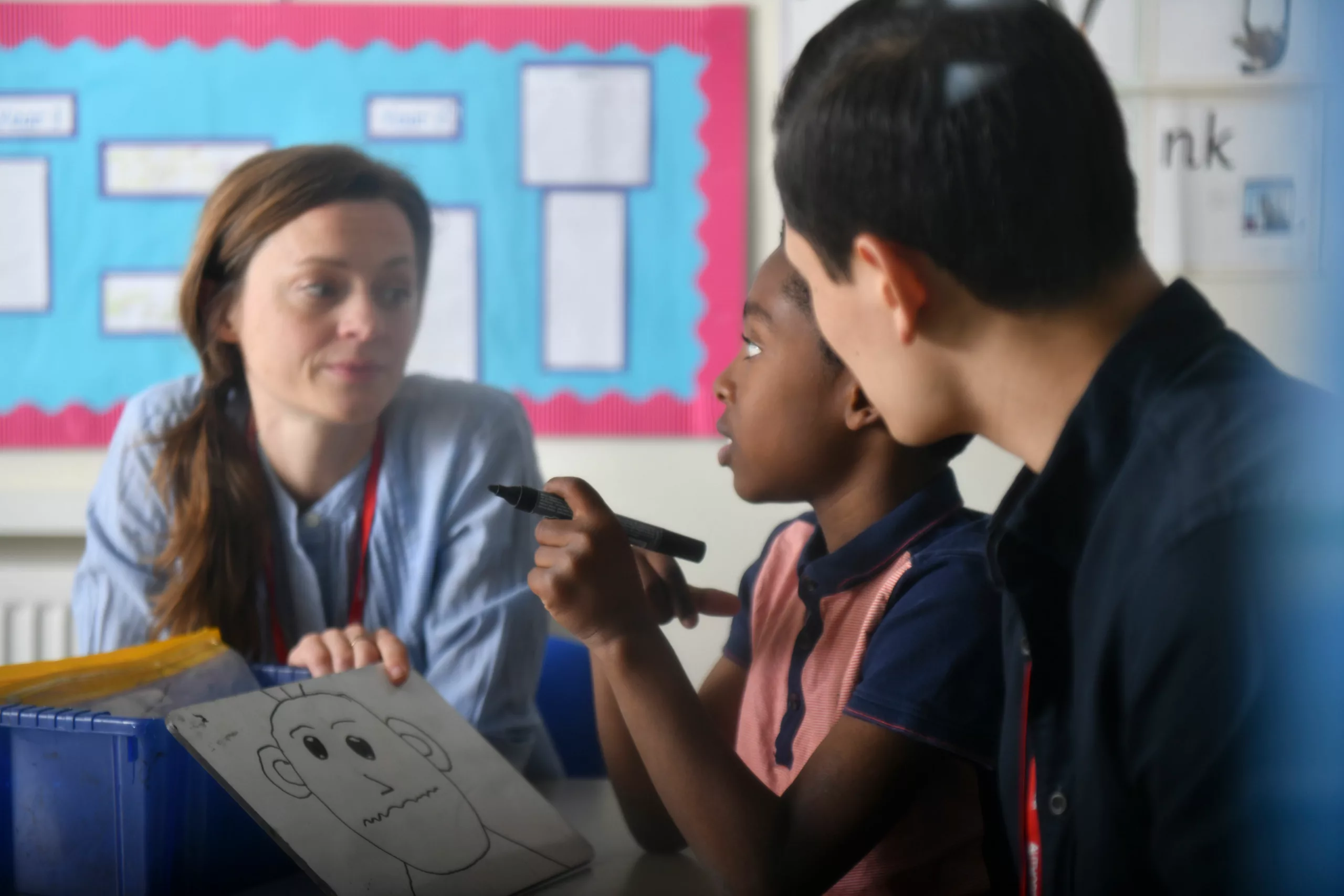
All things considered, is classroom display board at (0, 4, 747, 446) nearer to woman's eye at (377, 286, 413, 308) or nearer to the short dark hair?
woman's eye at (377, 286, 413, 308)

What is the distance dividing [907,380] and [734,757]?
0.19 m

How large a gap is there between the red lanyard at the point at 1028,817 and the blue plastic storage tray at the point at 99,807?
344 mm

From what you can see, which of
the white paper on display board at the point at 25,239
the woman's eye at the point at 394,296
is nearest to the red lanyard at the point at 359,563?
the woman's eye at the point at 394,296

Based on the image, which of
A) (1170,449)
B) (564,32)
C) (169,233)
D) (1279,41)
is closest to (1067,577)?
(1170,449)

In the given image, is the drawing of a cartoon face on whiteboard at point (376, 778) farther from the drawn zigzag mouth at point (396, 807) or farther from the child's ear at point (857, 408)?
the child's ear at point (857, 408)

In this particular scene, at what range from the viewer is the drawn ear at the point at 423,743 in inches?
21.4

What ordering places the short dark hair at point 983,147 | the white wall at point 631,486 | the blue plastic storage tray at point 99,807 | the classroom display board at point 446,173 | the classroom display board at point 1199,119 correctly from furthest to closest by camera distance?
the classroom display board at point 446,173 < the white wall at point 631,486 < the classroom display board at point 1199,119 < the blue plastic storage tray at point 99,807 < the short dark hair at point 983,147

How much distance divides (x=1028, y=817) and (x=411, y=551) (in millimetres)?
560

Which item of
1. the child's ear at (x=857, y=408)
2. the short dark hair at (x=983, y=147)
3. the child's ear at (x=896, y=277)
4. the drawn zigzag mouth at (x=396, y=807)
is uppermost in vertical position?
the short dark hair at (x=983, y=147)

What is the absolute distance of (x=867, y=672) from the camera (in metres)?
0.50

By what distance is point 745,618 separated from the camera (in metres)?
0.67

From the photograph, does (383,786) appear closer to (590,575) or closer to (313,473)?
(590,575)

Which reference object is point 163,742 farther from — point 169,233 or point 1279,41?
point 169,233

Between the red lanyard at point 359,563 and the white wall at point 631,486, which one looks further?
the white wall at point 631,486
